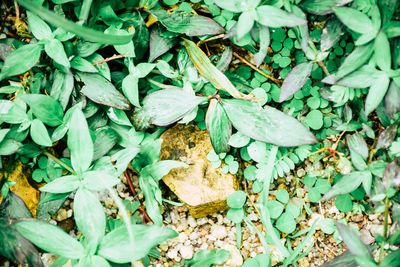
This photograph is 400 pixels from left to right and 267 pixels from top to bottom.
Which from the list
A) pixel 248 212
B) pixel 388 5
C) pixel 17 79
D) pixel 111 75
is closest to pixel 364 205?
pixel 248 212

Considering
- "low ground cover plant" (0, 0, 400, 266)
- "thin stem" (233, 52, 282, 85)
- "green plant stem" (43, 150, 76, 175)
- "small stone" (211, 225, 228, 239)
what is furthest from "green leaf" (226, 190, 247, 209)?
"green plant stem" (43, 150, 76, 175)

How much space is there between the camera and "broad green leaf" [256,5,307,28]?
119cm

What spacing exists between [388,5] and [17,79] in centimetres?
150

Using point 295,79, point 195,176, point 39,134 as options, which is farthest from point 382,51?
point 39,134

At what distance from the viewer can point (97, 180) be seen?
1.24 metres

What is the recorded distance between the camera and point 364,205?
1398mm

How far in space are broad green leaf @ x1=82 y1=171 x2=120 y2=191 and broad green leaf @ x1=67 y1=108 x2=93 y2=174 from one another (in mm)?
35

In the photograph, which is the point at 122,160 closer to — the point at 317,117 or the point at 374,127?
the point at 317,117

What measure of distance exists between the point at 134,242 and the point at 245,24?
87cm

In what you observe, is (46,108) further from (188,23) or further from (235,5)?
(235,5)

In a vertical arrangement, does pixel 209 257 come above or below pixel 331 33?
below

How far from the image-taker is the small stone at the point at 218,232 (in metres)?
1.50

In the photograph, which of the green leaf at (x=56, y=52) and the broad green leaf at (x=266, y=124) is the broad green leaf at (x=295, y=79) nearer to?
the broad green leaf at (x=266, y=124)

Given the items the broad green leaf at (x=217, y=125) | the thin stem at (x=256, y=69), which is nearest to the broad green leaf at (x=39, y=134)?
the broad green leaf at (x=217, y=125)
